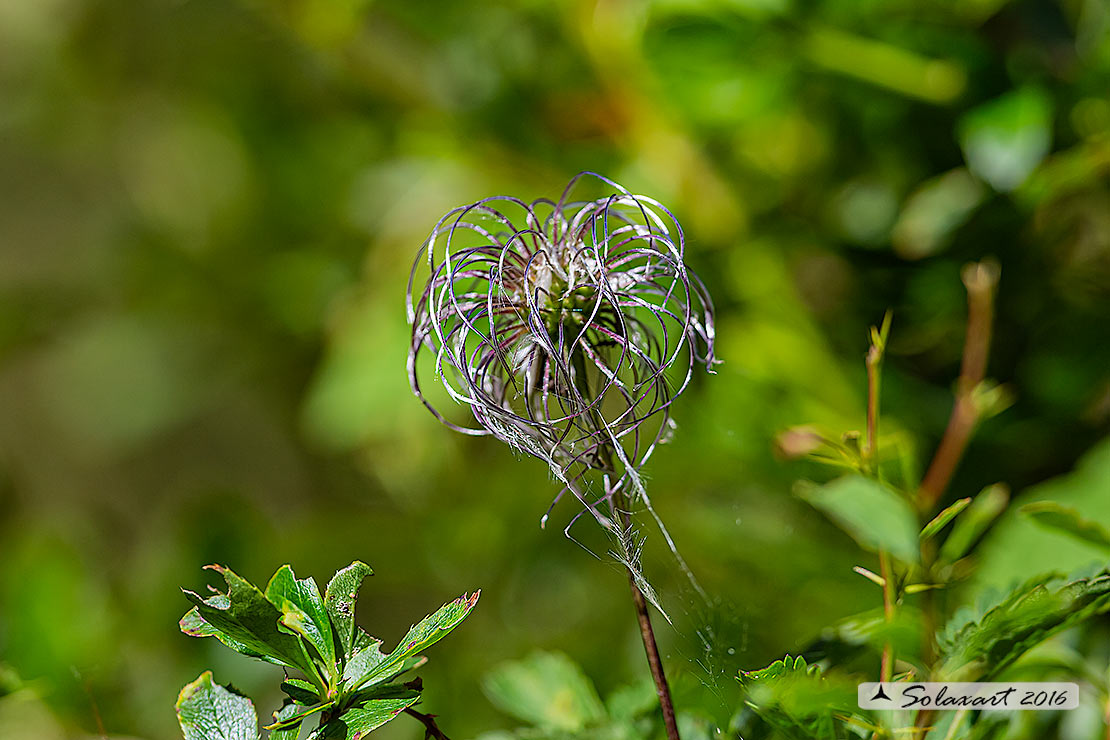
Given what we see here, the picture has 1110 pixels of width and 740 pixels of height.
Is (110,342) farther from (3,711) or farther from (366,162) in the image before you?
(3,711)

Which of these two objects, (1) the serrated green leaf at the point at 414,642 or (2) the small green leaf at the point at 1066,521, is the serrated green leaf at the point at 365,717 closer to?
(1) the serrated green leaf at the point at 414,642

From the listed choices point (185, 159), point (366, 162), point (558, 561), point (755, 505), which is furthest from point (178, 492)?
point (755, 505)

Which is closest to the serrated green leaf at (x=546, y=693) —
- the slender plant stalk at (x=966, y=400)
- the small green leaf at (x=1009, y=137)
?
the slender plant stalk at (x=966, y=400)

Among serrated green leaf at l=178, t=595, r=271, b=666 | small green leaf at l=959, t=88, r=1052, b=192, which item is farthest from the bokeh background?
serrated green leaf at l=178, t=595, r=271, b=666

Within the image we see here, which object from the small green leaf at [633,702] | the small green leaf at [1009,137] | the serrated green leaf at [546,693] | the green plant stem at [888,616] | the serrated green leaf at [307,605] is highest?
the small green leaf at [1009,137]

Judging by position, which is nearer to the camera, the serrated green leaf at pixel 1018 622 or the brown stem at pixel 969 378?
the serrated green leaf at pixel 1018 622

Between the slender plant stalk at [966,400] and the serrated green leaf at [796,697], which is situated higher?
the serrated green leaf at [796,697]
